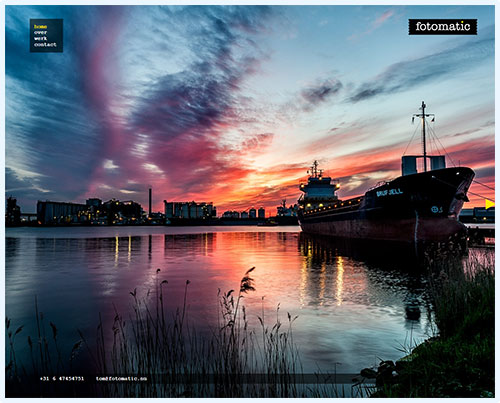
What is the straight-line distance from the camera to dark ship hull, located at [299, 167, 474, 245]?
32.2m

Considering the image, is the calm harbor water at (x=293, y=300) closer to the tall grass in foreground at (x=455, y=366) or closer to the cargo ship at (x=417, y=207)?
the tall grass in foreground at (x=455, y=366)

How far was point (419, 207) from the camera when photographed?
3331cm

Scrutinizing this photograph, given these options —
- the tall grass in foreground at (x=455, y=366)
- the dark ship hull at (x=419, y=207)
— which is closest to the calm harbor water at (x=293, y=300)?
the tall grass in foreground at (x=455, y=366)

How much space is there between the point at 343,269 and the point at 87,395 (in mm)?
17634

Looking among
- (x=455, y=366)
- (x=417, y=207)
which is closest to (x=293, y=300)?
(x=455, y=366)

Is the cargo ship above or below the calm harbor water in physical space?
above

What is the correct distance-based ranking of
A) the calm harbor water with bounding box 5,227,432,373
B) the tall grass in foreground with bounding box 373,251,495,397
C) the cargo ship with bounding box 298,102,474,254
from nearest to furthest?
the tall grass in foreground with bounding box 373,251,495,397 → the calm harbor water with bounding box 5,227,432,373 → the cargo ship with bounding box 298,102,474,254

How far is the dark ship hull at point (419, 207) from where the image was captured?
32188 mm

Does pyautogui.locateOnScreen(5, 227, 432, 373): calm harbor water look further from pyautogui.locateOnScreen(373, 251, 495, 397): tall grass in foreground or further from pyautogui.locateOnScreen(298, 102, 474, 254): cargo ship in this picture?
pyautogui.locateOnScreen(298, 102, 474, 254): cargo ship

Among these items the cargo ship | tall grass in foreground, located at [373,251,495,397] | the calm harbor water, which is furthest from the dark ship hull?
tall grass in foreground, located at [373,251,495,397]

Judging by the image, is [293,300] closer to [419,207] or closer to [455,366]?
[455,366]

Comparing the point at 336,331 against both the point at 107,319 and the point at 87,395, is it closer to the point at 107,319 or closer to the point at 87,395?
the point at 87,395

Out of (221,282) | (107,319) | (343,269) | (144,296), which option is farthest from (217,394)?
(343,269)

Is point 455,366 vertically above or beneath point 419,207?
beneath
